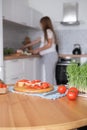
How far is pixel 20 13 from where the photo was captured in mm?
4605

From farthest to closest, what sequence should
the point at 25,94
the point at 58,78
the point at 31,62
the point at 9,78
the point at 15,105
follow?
the point at 58,78 < the point at 31,62 < the point at 9,78 < the point at 25,94 < the point at 15,105

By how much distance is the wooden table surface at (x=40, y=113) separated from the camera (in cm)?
113

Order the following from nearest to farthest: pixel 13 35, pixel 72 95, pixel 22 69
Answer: pixel 72 95
pixel 22 69
pixel 13 35

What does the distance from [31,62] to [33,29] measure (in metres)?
1.31

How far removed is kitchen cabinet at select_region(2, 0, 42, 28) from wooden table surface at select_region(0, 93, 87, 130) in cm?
253

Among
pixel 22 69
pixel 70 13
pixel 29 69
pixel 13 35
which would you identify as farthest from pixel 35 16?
pixel 22 69

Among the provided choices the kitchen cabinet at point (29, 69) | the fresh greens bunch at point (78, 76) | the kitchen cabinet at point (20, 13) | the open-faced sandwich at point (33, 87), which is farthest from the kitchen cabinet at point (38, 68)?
the fresh greens bunch at point (78, 76)

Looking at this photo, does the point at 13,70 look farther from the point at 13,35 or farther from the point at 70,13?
the point at 70,13

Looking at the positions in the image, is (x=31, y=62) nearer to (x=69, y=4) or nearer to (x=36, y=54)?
(x=36, y=54)

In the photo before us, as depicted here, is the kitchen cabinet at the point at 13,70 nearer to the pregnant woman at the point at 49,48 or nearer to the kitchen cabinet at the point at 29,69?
the kitchen cabinet at the point at 29,69

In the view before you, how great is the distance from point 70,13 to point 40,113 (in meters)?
4.44

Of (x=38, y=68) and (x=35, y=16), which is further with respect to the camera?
(x=35, y=16)

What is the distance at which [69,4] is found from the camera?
549 cm

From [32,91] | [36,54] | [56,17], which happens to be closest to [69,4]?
[56,17]
